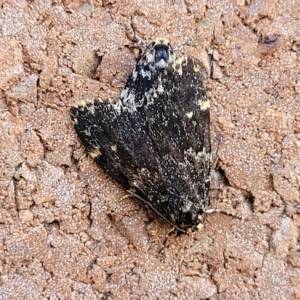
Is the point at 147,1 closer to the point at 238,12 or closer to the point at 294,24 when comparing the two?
the point at 238,12

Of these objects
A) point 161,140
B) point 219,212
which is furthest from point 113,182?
point 219,212

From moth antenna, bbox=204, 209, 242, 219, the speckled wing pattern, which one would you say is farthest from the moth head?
moth antenna, bbox=204, 209, 242, 219

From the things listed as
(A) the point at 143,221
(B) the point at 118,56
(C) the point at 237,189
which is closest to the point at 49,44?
(B) the point at 118,56

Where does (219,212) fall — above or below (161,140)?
below

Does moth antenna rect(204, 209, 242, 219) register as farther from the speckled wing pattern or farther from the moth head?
the moth head

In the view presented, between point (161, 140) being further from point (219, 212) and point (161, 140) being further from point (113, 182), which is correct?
point (219, 212)

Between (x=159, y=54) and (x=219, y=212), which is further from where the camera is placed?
(x=219, y=212)
